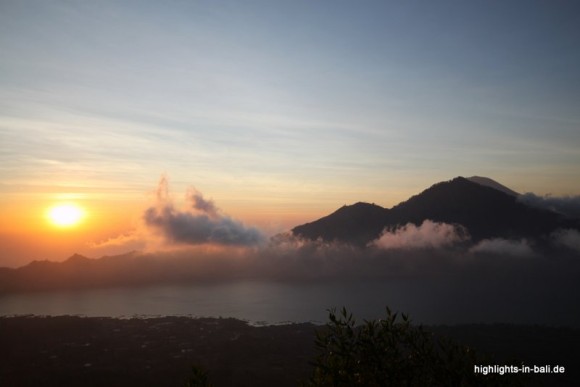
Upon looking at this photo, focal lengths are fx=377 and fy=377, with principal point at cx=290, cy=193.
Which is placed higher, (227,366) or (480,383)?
(480,383)

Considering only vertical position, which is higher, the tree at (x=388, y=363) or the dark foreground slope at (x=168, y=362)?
the tree at (x=388, y=363)

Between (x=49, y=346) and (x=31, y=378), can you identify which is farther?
(x=49, y=346)

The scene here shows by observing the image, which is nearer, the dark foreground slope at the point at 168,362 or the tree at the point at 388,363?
the tree at the point at 388,363

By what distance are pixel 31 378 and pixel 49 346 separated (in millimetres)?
59895

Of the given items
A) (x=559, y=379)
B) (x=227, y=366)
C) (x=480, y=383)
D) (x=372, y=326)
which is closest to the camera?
(x=480, y=383)

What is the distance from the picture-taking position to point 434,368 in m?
21.2

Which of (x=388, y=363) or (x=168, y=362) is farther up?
(x=388, y=363)

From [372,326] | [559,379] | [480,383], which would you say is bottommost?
[559,379]

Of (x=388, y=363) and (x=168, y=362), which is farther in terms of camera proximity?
(x=168, y=362)

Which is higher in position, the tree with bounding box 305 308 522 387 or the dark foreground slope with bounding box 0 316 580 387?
the tree with bounding box 305 308 522 387

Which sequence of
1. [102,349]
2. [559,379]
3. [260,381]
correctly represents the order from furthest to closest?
[102,349] → [559,379] → [260,381]

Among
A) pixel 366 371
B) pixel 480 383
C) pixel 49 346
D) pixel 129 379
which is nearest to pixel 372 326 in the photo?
pixel 366 371

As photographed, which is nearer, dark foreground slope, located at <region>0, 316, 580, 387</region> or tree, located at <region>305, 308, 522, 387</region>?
tree, located at <region>305, 308, 522, 387</region>

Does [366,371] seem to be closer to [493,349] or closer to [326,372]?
[326,372]
